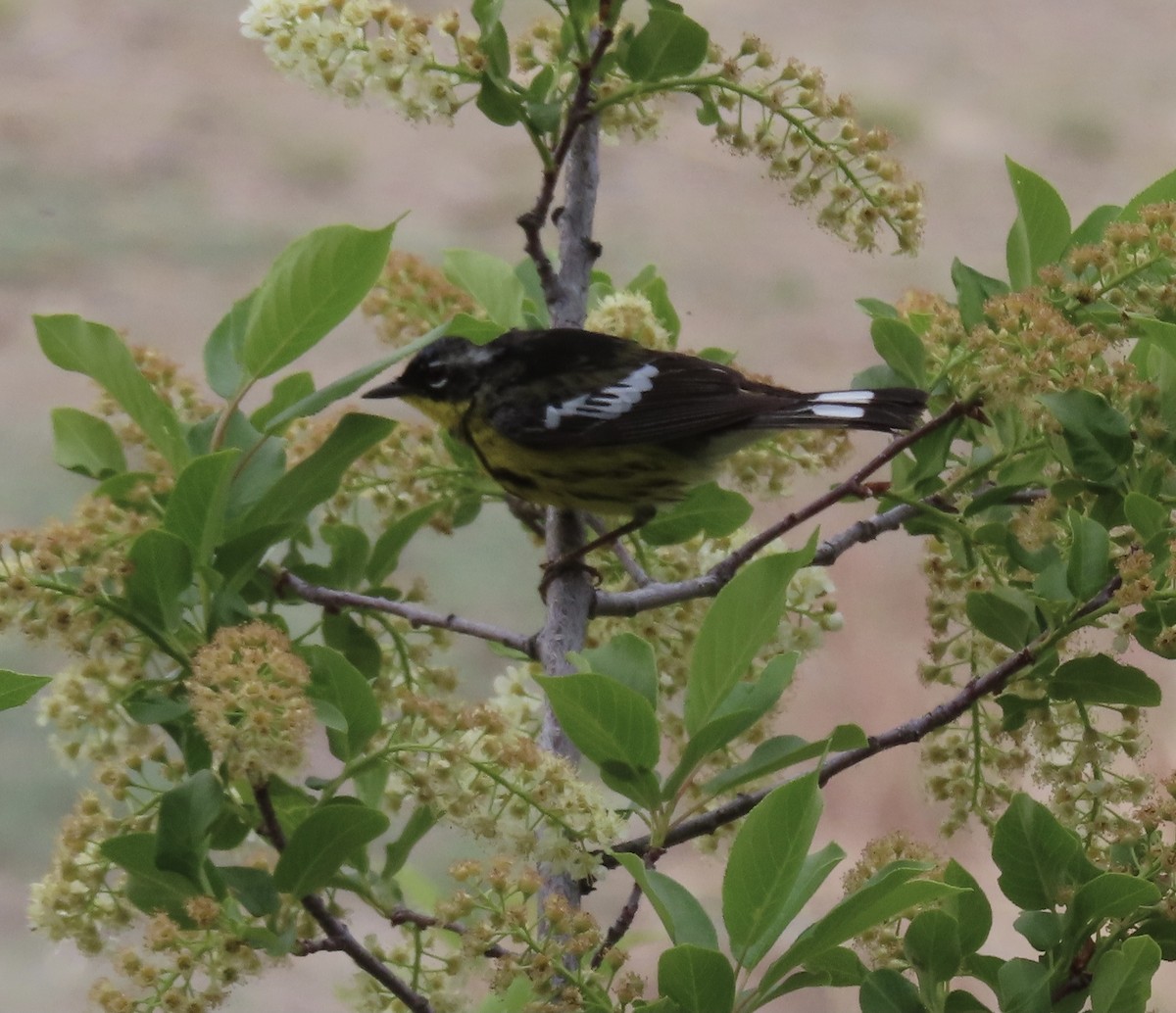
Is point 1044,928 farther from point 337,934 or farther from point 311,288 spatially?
point 311,288

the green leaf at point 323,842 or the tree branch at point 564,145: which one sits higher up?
the tree branch at point 564,145

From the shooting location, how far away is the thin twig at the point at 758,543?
39.2 inches

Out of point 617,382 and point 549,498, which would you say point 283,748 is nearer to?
point 549,498

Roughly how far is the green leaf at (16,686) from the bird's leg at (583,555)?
435mm

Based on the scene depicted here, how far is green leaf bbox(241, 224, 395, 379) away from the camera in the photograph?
36.5 inches

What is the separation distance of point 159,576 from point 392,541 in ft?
0.95

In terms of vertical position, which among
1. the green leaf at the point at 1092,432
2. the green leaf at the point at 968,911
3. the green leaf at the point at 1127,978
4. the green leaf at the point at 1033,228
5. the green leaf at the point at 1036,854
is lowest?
the green leaf at the point at 1127,978

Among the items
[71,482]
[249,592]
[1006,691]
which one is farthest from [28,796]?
[1006,691]

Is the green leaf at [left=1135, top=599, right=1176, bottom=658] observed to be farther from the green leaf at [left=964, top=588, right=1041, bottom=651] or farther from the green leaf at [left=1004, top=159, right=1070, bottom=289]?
the green leaf at [left=1004, top=159, right=1070, bottom=289]

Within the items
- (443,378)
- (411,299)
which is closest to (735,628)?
Answer: (411,299)

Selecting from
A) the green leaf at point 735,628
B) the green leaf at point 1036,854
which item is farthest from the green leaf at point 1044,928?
the green leaf at point 735,628

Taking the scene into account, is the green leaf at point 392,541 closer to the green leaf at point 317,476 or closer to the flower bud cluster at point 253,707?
the green leaf at point 317,476

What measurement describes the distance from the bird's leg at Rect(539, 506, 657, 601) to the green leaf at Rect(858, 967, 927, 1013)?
42 centimetres

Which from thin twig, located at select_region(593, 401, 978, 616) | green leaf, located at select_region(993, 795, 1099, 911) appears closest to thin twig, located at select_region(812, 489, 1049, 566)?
thin twig, located at select_region(593, 401, 978, 616)
